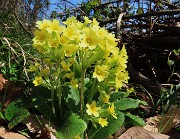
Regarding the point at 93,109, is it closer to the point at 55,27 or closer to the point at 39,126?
the point at 39,126

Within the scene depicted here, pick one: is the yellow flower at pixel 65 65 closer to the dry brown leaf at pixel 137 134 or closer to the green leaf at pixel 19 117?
the green leaf at pixel 19 117

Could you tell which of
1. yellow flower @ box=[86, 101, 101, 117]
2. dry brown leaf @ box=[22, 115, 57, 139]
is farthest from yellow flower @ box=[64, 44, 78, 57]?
dry brown leaf @ box=[22, 115, 57, 139]

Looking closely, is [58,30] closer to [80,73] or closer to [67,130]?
[80,73]

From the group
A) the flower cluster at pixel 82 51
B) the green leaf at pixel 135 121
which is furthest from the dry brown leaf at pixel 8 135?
the green leaf at pixel 135 121

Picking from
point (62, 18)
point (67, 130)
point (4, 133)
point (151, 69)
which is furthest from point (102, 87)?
point (62, 18)

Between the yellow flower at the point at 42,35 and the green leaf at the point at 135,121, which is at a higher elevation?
the yellow flower at the point at 42,35
